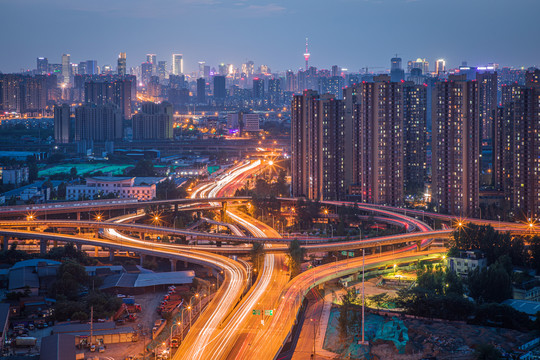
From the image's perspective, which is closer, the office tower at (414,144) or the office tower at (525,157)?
the office tower at (525,157)

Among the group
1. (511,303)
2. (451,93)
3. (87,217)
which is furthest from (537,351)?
(87,217)

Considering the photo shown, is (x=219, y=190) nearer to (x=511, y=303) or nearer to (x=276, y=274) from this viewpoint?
(x=276, y=274)

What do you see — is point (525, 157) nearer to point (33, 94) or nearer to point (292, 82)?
point (33, 94)

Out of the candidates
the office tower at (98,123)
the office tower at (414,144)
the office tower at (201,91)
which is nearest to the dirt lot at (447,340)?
the office tower at (414,144)

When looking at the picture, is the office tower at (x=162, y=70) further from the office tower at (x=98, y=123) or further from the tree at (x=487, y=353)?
the tree at (x=487, y=353)

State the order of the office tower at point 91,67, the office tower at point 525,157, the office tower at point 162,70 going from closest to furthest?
the office tower at point 525,157 → the office tower at point 91,67 → the office tower at point 162,70

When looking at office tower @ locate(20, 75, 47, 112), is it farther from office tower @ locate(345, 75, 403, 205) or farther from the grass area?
office tower @ locate(345, 75, 403, 205)

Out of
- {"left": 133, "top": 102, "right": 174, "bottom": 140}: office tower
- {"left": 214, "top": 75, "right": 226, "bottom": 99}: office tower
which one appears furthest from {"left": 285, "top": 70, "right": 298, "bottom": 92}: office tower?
{"left": 133, "top": 102, "right": 174, "bottom": 140}: office tower
